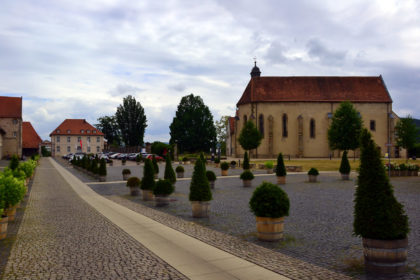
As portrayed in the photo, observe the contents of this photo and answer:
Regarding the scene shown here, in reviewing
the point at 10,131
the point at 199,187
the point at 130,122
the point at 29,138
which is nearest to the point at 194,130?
the point at 130,122

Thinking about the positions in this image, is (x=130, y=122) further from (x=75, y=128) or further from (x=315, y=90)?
(x=315, y=90)

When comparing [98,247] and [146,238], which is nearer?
[98,247]

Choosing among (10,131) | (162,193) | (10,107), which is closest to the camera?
(162,193)

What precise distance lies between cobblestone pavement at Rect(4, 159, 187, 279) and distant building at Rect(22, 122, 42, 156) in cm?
9383

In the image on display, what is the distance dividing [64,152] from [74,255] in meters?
106

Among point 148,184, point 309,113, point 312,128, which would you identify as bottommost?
point 148,184

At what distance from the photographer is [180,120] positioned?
90.4m

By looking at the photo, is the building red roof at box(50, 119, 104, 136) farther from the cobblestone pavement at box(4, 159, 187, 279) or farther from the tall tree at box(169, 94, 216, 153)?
the cobblestone pavement at box(4, 159, 187, 279)

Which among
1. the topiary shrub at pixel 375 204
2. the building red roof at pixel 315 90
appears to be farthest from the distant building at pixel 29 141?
the topiary shrub at pixel 375 204

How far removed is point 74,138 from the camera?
10588 cm

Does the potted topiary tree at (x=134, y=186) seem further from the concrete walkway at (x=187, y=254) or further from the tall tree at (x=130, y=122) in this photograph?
the tall tree at (x=130, y=122)

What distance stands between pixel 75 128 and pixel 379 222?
11058 centimetres

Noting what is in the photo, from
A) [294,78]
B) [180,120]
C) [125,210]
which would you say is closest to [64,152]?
[180,120]

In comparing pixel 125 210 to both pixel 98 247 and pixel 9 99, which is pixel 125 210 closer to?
pixel 98 247
